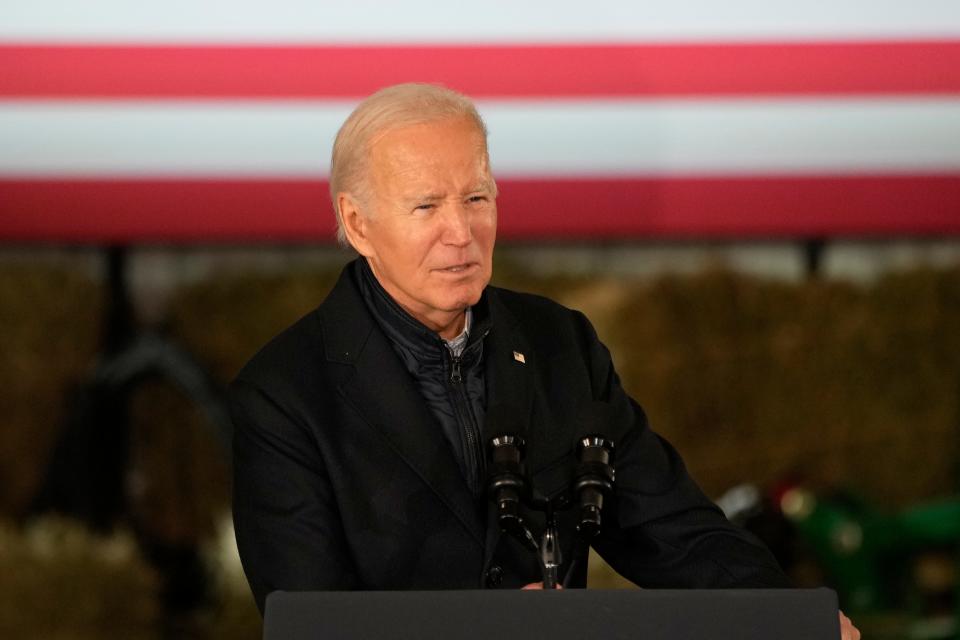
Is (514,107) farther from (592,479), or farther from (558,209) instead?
(592,479)

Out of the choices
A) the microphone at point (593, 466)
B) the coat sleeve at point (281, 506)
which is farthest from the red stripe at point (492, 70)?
the microphone at point (593, 466)

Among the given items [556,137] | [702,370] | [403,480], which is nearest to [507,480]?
[403,480]

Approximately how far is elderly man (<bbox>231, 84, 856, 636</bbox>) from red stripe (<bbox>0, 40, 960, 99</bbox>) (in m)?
1.69

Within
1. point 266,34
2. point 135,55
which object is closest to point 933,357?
point 266,34

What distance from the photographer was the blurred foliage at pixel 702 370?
11.2ft

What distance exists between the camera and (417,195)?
66.3 inches

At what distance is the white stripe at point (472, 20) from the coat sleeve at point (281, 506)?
1864 mm

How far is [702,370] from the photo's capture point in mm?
3461

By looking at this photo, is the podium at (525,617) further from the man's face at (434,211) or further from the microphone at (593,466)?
the man's face at (434,211)

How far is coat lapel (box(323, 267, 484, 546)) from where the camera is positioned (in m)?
1.71

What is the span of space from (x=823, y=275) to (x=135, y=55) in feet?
5.13

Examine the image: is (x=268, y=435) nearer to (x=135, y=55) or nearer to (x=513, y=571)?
(x=513, y=571)

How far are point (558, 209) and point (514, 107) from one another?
0.25m

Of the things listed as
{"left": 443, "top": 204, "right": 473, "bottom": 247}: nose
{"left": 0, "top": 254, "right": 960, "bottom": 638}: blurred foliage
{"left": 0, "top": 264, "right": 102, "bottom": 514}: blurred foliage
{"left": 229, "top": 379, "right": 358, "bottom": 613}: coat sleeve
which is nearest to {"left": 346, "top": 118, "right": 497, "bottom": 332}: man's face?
{"left": 443, "top": 204, "right": 473, "bottom": 247}: nose
